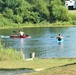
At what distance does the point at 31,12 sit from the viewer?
10962 cm

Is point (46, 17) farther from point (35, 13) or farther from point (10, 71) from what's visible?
point (10, 71)

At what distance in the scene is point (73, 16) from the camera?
366 feet

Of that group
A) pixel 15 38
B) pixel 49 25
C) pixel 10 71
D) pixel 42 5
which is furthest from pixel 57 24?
pixel 10 71

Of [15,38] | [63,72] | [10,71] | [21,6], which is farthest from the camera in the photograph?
[21,6]

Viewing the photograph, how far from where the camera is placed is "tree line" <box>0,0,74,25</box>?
350 ft

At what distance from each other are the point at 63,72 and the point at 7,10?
9589 centimetres

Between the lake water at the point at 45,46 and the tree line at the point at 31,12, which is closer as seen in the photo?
the lake water at the point at 45,46

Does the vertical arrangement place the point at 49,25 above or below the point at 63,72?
below

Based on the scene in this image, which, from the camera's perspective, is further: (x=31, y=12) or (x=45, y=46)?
(x=31, y=12)

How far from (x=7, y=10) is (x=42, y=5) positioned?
10523 mm

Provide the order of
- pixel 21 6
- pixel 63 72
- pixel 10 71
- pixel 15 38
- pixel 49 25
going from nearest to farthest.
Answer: pixel 63 72 < pixel 10 71 < pixel 15 38 < pixel 49 25 < pixel 21 6

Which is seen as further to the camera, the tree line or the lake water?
the tree line

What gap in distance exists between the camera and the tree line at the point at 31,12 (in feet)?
350

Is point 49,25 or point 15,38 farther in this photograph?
point 49,25
